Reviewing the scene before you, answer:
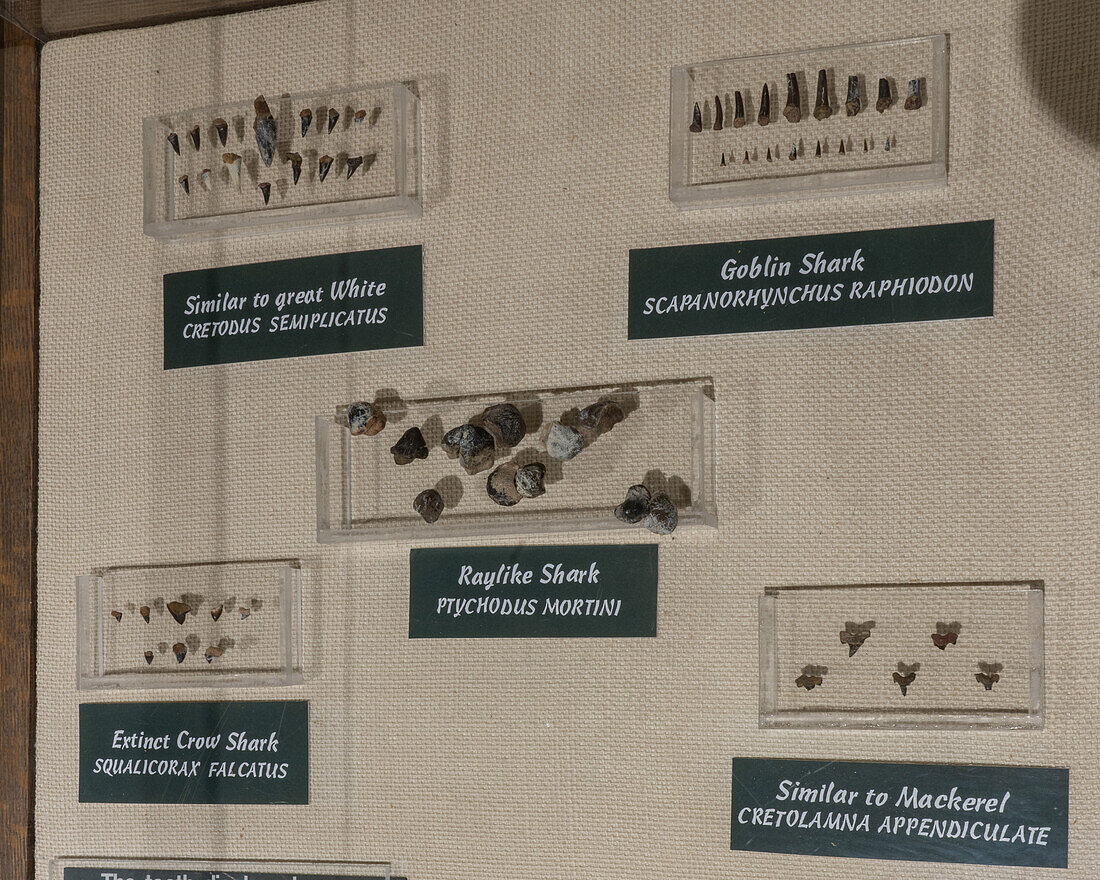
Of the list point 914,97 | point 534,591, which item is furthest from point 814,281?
point 534,591

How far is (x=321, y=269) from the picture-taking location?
173 centimetres

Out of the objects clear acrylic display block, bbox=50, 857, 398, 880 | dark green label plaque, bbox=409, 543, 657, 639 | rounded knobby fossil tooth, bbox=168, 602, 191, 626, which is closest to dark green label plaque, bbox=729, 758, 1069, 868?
dark green label plaque, bbox=409, 543, 657, 639

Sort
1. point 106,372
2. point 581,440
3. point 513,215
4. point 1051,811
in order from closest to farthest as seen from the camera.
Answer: point 1051,811 < point 581,440 < point 513,215 < point 106,372

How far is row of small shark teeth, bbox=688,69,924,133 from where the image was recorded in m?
1.49

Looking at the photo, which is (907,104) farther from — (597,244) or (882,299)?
(597,244)

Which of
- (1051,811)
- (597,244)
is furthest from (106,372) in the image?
(1051,811)

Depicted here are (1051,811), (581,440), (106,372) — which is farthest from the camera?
(106,372)

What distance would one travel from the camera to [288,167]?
172 cm

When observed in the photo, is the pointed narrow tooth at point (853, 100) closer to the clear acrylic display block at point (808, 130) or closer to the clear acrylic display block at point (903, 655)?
the clear acrylic display block at point (808, 130)

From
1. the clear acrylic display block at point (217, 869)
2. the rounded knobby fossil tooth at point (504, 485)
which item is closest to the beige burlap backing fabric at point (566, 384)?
the clear acrylic display block at point (217, 869)

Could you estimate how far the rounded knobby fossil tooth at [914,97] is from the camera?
1487 mm

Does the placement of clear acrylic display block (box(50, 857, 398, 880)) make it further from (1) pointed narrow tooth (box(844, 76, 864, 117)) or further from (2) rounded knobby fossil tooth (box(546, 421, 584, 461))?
(1) pointed narrow tooth (box(844, 76, 864, 117))

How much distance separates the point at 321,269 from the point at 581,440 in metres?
0.57

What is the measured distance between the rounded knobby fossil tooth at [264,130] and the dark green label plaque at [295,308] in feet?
0.61
